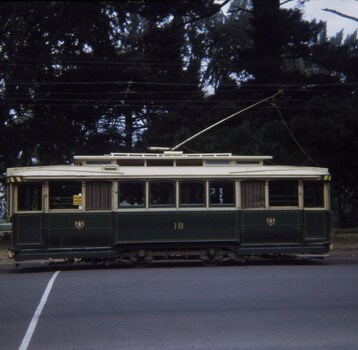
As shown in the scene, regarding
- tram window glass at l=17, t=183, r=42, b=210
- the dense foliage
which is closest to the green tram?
tram window glass at l=17, t=183, r=42, b=210

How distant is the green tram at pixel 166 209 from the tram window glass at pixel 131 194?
3 centimetres

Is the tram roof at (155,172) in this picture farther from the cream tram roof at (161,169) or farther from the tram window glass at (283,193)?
the tram window glass at (283,193)

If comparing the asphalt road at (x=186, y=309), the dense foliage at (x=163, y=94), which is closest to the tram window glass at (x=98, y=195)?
the asphalt road at (x=186, y=309)

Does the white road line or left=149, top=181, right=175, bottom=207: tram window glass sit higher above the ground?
left=149, top=181, right=175, bottom=207: tram window glass

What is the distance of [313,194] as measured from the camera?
22.2 meters

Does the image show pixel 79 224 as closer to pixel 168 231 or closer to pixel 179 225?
pixel 168 231

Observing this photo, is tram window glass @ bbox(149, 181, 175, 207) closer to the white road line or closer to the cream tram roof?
the cream tram roof

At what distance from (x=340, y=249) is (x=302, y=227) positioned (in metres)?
6.30

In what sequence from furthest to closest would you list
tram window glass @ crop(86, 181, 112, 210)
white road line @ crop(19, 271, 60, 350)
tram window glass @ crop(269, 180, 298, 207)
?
tram window glass @ crop(269, 180, 298, 207) → tram window glass @ crop(86, 181, 112, 210) → white road line @ crop(19, 271, 60, 350)

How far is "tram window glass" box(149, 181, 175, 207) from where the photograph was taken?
70.2 ft

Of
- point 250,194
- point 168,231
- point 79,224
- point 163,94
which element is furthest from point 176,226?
point 163,94

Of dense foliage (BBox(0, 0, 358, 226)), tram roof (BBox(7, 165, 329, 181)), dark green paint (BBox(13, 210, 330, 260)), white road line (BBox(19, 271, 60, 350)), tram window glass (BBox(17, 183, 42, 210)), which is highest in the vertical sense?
dense foliage (BBox(0, 0, 358, 226))

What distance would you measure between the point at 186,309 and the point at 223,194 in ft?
29.9

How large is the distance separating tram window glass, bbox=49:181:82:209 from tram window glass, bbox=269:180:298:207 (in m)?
5.91
